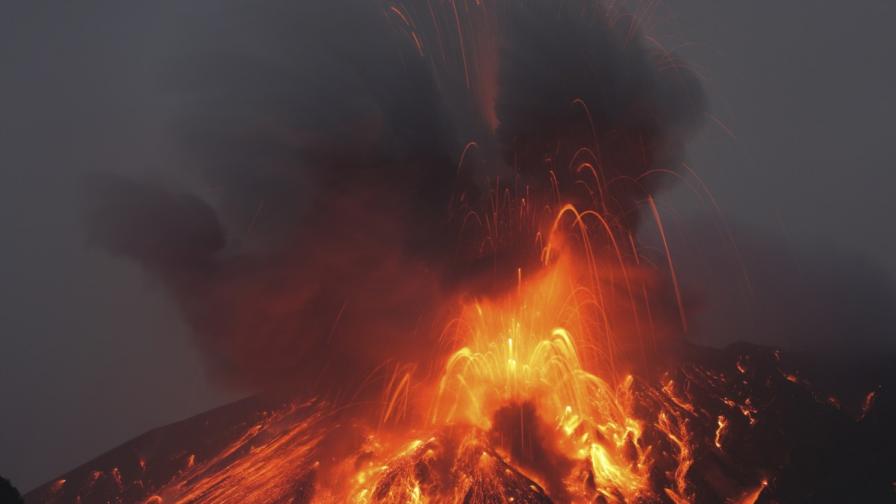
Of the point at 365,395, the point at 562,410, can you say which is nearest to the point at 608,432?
the point at 562,410

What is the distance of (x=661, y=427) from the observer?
38656mm

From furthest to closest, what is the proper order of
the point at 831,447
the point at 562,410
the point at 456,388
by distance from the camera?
the point at 831,447, the point at 456,388, the point at 562,410

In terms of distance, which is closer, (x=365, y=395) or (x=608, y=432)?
(x=608, y=432)

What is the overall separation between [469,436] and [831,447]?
39095 mm

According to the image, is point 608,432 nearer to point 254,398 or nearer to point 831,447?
point 831,447

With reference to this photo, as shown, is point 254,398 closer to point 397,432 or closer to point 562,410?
point 397,432

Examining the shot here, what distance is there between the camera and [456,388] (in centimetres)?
3838

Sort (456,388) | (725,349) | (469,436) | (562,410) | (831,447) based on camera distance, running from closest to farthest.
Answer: (469,436) < (562,410) < (456,388) < (831,447) < (725,349)

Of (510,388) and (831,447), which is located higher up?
(510,388)

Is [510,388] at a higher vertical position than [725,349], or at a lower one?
higher

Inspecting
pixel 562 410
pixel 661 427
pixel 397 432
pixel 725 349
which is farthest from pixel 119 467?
pixel 725 349

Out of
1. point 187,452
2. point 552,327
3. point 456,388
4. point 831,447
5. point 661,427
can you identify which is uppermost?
point 552,327

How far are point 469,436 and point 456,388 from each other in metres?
6.71

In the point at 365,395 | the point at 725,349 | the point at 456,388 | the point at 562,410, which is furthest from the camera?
the point at 725,349
